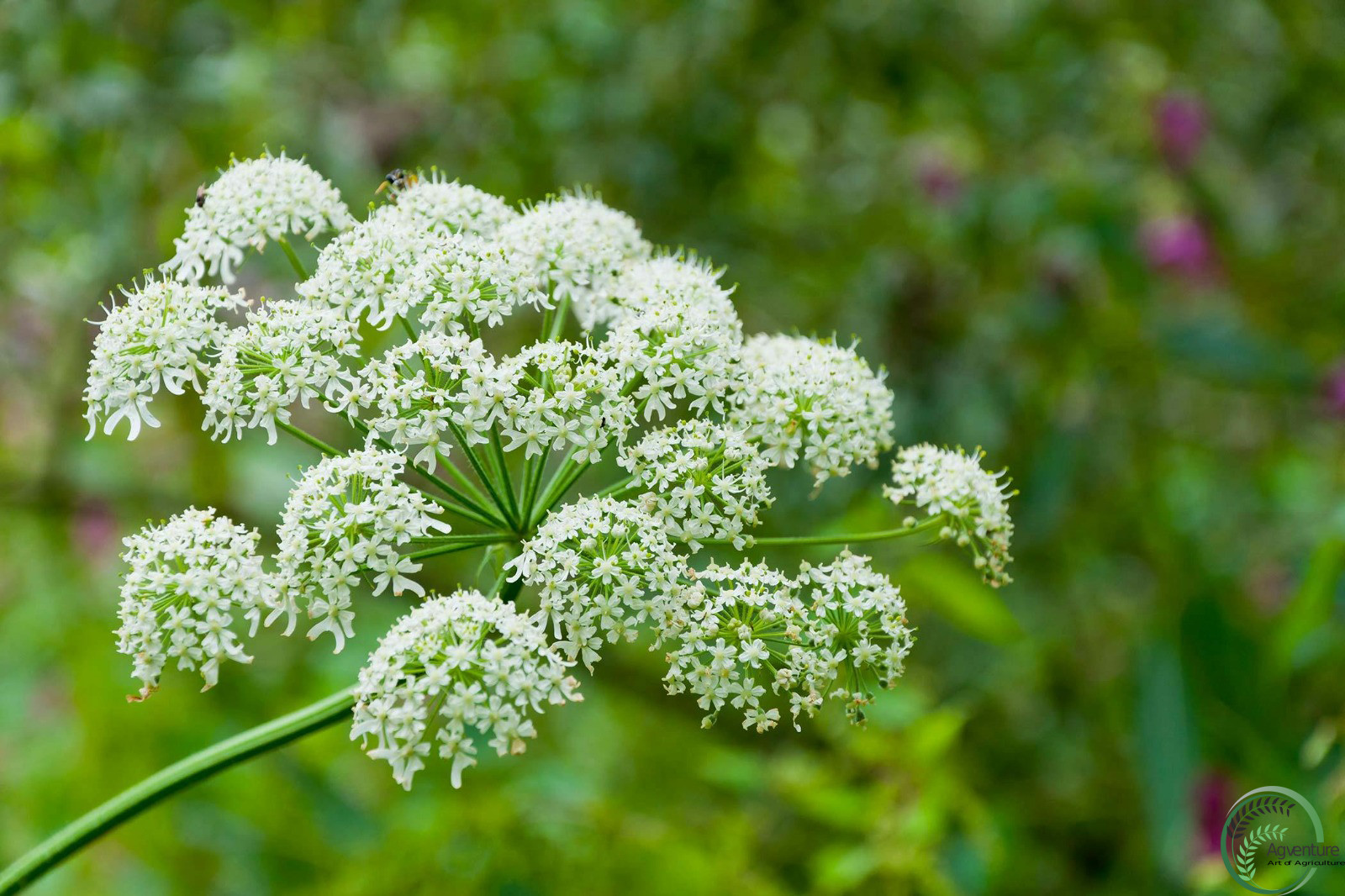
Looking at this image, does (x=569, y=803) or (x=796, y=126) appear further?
(x=796, y=126)

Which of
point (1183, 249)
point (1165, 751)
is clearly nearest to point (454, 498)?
point (1165, 751)

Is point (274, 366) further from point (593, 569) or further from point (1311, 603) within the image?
point (1311, 603)

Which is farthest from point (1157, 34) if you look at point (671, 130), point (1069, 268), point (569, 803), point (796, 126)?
point (569, 803)

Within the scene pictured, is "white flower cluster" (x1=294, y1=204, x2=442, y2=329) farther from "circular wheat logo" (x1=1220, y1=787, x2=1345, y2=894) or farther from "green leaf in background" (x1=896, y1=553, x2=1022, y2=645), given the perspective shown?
"circular wheat logo" (x1=1220, y1=787, x2=1345, y2=894)

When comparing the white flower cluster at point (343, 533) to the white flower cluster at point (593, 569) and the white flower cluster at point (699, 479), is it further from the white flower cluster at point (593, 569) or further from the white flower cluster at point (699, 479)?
the white flower cluster at point (699, 479)

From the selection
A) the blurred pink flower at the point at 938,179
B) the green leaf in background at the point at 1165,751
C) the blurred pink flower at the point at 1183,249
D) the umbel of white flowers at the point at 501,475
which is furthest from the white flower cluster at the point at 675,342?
the blurred pink flower at the point at 1183,249

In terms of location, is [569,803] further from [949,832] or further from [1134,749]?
[1134,749]

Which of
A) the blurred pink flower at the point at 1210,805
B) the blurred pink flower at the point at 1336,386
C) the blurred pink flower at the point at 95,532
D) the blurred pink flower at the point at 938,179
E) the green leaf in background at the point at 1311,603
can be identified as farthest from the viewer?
the blurred pink flower at the point at 95,532
